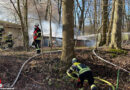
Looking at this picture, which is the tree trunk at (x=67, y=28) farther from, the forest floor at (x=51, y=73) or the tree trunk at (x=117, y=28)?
the tree trunk at (x=117, y=28)

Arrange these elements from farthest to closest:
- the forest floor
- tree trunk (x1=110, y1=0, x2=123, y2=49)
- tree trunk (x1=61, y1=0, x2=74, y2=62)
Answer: tree trunk (x1=110, y1=0, x2=123, y2=49) < tree trunk (x1=61, y1=0, x2=74, y2=62) < the forest floor

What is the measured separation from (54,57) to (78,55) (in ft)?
4.35

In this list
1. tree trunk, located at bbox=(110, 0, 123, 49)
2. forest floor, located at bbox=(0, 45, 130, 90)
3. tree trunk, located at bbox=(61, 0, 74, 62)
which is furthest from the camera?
tree trunk, located at bbox=(110, 0, 123, 49)

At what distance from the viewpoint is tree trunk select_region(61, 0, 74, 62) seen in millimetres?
5320

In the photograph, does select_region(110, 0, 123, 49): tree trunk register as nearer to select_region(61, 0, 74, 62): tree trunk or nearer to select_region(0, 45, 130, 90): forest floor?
select_region(0, 45, 130, 90): forest floor

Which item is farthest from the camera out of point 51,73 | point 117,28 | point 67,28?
point 117,28

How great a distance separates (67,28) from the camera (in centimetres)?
539

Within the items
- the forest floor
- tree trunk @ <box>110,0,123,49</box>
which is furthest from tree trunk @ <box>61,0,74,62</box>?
tree trunk @ <box>110,0,123,49</box>

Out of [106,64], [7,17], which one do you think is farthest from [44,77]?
[7,17]

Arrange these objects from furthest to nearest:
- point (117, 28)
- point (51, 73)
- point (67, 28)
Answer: point (117, 28)
point (67, 28)
point (51, 73)

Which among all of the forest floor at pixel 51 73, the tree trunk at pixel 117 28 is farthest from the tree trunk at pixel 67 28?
the tree trunk at pixel 117 28

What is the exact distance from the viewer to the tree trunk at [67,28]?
532 cm

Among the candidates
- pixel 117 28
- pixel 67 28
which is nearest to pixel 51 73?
pixel 67 28

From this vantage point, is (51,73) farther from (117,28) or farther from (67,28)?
(117,28)
